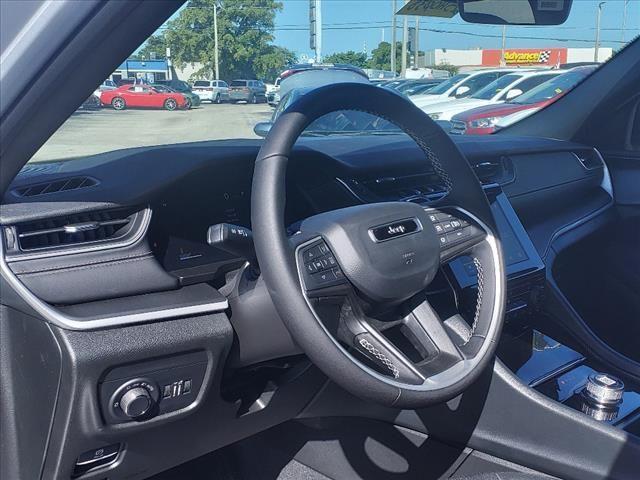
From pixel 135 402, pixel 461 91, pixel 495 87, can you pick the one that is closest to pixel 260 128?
pixel 135 402

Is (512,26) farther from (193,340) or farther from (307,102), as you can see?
(193,340)

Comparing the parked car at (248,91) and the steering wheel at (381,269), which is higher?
the parked car at (248,91)

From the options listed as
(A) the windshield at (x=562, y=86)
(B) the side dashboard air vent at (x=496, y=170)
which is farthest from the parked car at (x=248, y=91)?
(A) the windshield at (x=562, y=86)

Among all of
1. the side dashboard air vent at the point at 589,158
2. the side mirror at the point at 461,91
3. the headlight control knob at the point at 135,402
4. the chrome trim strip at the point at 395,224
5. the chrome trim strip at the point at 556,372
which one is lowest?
the side mirror at the point at 461,91

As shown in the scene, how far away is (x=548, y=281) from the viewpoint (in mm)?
2537

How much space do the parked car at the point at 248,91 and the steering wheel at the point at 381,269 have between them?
0.45 metres

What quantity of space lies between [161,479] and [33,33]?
1.60 meters

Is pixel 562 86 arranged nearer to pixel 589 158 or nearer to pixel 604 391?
pixel 589 158

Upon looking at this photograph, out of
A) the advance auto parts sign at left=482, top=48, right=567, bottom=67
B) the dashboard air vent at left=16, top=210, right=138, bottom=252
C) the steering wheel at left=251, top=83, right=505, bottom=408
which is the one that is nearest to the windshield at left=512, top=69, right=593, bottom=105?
the advance auto parts sign at left=482, top=48, right=567, bottom=67

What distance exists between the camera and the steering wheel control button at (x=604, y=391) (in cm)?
193

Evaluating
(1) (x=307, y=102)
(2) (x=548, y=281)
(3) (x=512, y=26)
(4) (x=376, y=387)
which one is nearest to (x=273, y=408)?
(4) (x=376, y=387)

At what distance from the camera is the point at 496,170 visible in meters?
2.80

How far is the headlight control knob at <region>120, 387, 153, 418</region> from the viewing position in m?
1.55

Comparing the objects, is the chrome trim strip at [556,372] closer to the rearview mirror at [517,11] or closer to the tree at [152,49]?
the rearview mirror at [517,11]
